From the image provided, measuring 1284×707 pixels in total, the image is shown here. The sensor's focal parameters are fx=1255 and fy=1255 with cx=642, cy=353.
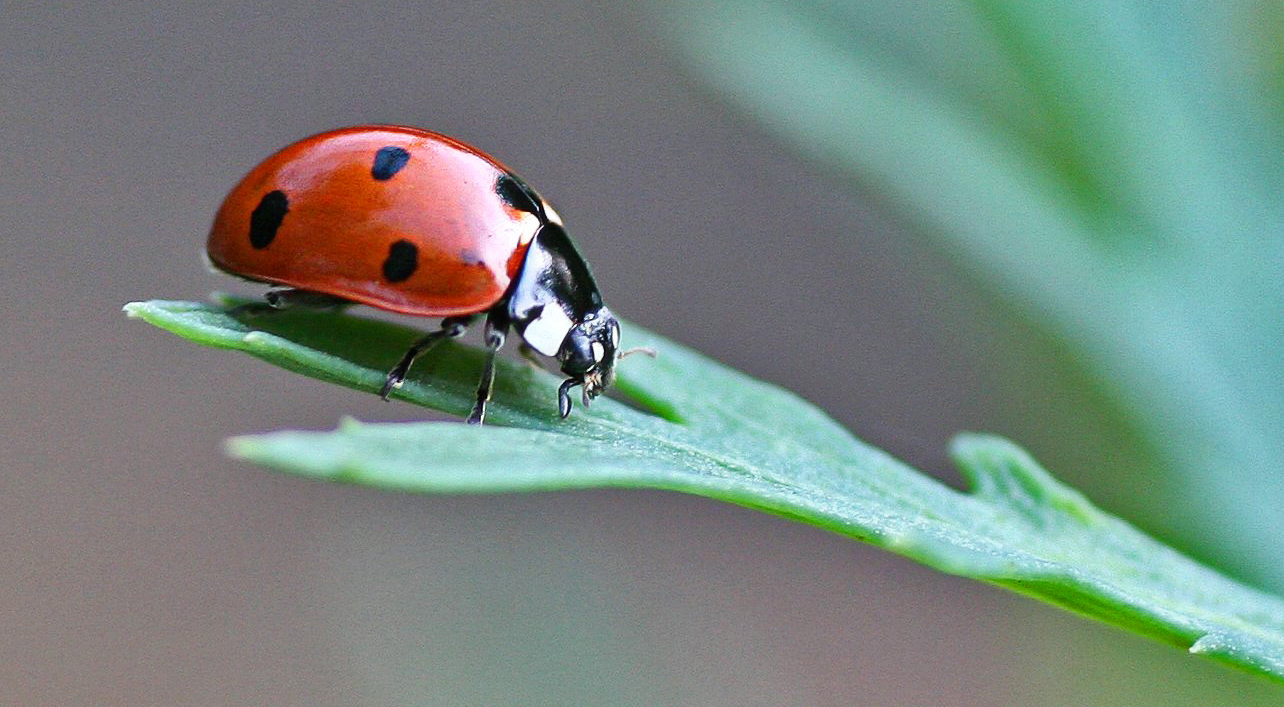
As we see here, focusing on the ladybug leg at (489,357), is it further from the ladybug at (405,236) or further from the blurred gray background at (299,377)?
the blurred gray background at (299,377)

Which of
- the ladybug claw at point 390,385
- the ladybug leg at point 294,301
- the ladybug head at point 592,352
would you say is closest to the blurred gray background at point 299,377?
the ladybug head at point 592,352

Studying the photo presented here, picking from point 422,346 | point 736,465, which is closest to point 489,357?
point 422,346

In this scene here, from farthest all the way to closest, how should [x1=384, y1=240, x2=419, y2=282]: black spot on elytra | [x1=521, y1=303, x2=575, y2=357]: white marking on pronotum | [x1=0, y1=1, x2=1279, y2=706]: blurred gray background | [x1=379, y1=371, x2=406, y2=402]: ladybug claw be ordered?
[x1=0, y1=1, x2=1279, y2=706]: blurred gray background → [x1=521, y1=303, x2=575, y2=357]: white marking on pronotum → [x1=384, y1=240, x2=419, y2=282]: black spot on elytra → [x1=379, y1=371, x2=406, y2=402]: ladybug claw

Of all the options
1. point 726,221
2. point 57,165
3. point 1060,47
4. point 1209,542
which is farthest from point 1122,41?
point 57,165

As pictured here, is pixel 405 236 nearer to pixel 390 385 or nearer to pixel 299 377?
pixel 390 385

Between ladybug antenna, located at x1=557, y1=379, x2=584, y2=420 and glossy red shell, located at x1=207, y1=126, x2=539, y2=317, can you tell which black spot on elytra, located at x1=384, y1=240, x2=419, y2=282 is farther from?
ladybug antenna, located at x1=557, y1=379, x2=584, y2=420

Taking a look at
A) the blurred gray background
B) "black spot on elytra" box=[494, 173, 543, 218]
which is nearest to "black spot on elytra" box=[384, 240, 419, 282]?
"black spot on elytra" box=[494, 173, 543, 218]

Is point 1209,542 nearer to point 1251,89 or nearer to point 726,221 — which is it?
point 1251,89
